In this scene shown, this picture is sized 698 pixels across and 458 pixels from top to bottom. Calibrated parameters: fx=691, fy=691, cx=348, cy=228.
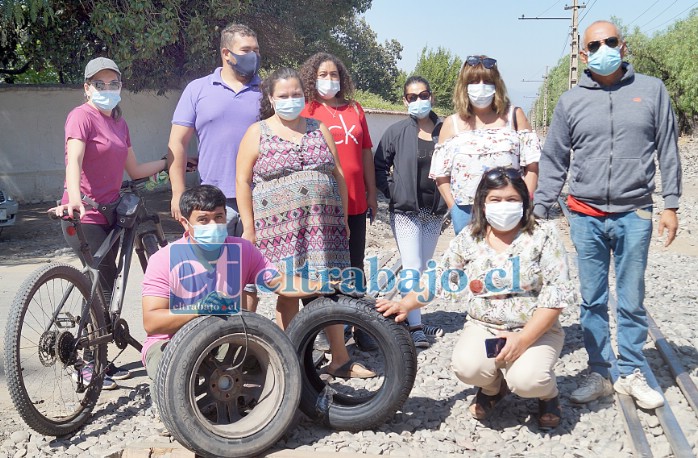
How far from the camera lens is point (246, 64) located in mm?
4590

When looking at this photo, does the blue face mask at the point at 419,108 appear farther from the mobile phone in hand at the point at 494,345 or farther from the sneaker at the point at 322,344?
the mobile phone in hand at the point at 494,345

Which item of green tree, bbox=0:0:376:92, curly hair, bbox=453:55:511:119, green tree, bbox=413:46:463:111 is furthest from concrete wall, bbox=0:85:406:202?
green tree, bbox=413:46:463:111

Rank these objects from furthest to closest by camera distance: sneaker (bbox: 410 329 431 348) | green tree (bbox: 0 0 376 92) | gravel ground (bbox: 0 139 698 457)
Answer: green tree (bbox: 0 0 376 92), sneaker (bbox: 410 329 431 348), gravel ground (bbox: 0 139 698 457)

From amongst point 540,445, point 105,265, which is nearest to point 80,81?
point 105,265

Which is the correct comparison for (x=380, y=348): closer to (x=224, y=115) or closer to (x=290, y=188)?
(x=290, y=188)

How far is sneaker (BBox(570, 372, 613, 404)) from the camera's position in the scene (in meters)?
4.20

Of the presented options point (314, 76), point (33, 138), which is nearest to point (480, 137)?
point (314, 76)

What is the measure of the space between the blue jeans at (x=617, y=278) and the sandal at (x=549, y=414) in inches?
23.0

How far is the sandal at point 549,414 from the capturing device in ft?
12.8

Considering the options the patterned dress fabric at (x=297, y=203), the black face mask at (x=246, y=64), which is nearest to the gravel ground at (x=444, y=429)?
the patterned dress fabric at (x=297, y=203)

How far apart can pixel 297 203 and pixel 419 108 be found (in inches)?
60.2

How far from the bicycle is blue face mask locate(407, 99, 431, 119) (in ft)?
6.70

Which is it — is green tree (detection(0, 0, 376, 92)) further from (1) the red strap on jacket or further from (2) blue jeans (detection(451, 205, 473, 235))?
(1) the red strap on jacket

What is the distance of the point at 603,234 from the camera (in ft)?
13.6
